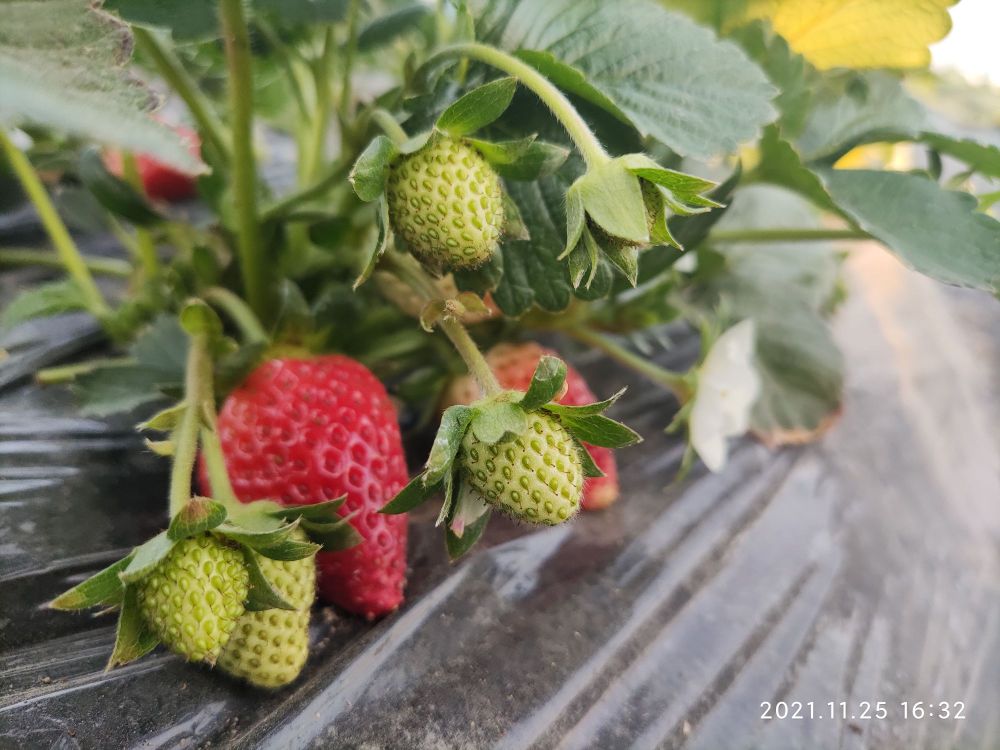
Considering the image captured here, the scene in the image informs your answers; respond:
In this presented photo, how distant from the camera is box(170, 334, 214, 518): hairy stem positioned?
30 cm

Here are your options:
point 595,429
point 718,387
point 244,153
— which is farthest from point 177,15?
point 718,387

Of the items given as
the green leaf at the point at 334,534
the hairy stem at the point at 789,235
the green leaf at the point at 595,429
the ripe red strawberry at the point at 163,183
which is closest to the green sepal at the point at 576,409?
the green leaf at the point at 595,429

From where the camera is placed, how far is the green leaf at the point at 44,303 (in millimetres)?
477

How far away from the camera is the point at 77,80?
9.4 inches

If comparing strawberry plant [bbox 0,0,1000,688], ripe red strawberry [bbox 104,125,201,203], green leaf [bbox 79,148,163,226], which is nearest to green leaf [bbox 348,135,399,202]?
strawberry plant [bbox 0,0,1000,688]

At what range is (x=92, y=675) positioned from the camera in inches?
13.2

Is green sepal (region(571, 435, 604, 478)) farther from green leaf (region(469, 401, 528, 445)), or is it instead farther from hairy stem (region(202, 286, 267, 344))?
hairy stem (region(202, 286, 267, 344))

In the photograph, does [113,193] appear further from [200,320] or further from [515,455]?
[515,455]

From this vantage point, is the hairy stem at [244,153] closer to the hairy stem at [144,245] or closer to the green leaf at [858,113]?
the hairy stem at [144,245]

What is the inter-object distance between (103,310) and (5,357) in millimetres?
72

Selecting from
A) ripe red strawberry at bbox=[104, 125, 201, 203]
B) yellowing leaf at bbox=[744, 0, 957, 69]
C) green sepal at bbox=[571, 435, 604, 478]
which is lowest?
ripe red strawberry at bbox=[104, 125, 201, 203]

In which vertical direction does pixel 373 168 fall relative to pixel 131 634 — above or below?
above

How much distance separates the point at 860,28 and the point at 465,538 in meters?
0.43

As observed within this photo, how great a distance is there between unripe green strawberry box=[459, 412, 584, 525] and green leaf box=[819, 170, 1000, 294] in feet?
0.69
